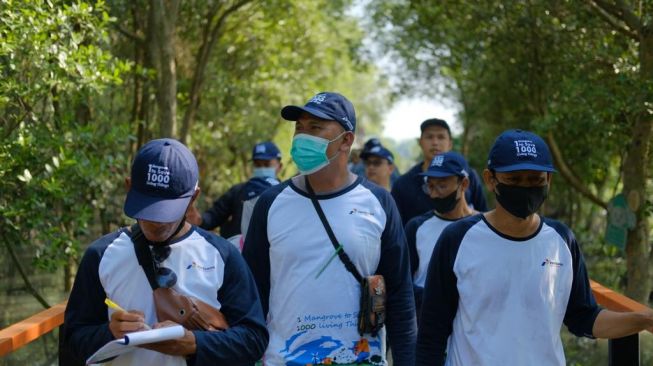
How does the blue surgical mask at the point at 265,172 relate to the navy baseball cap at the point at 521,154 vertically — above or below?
below

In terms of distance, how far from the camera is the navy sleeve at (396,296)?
4.35 metres

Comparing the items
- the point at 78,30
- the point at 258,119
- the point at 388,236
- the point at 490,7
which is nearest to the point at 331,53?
the point at 258,119

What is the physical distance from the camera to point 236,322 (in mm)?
3578

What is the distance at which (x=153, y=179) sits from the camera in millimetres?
3459

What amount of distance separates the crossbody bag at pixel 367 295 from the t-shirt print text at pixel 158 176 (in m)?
0.99

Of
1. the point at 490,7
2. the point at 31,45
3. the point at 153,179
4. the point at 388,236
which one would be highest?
the point at 490,7

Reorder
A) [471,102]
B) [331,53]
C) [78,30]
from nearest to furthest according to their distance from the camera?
[78,30] < [471,102] < [331,53]

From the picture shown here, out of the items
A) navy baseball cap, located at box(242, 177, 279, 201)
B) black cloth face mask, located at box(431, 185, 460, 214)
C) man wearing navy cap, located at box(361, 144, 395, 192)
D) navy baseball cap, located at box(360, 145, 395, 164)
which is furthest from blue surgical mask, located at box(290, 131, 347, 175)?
navy baseball cap, located at box(360, 145, 395, 164)

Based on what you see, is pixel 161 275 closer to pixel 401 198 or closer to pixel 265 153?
pixel 401 198

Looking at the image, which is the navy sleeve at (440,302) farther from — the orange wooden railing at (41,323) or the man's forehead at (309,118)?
the orange wooden railing at (41,323)

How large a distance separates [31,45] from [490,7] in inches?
288

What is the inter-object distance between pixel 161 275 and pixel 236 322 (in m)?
0.34

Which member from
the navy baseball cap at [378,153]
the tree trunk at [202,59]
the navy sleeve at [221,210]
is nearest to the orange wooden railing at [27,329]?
the navy sleeve at [221,210]

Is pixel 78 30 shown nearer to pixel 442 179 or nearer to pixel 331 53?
pixel 442 179
